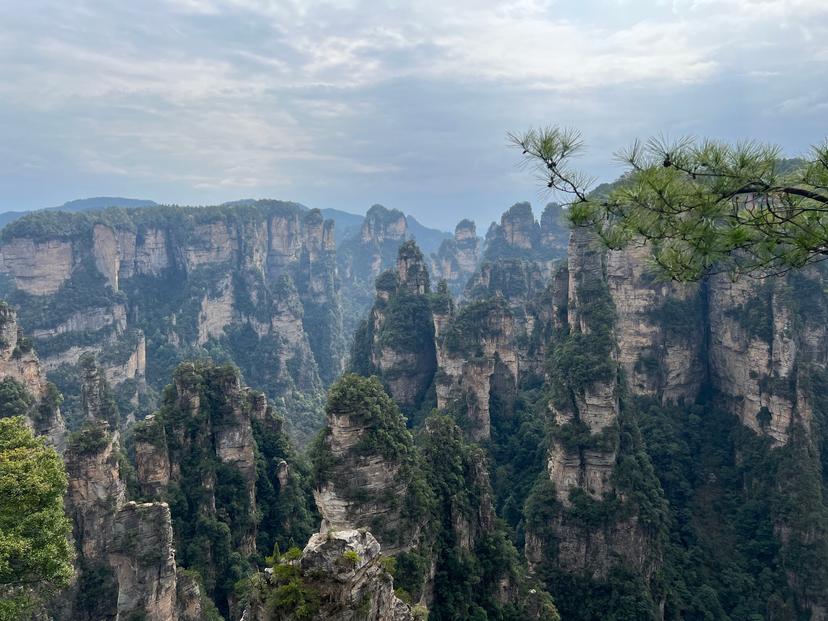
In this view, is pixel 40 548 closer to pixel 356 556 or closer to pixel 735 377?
pixel 356 556

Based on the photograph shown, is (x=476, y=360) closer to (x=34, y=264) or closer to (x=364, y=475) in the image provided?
(x=364, y=475)

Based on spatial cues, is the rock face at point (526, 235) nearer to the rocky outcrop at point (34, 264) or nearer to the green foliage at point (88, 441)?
the rocky outcrop at point (34, 264)

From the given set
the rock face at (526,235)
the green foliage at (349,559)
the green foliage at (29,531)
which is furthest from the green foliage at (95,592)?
the rock face at (526,235)

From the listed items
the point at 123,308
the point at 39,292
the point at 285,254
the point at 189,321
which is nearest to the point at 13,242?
the point at 39,292

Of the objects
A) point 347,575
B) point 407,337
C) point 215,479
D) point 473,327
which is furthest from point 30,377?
point 347,575

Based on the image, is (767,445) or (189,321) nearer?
(767,445)
